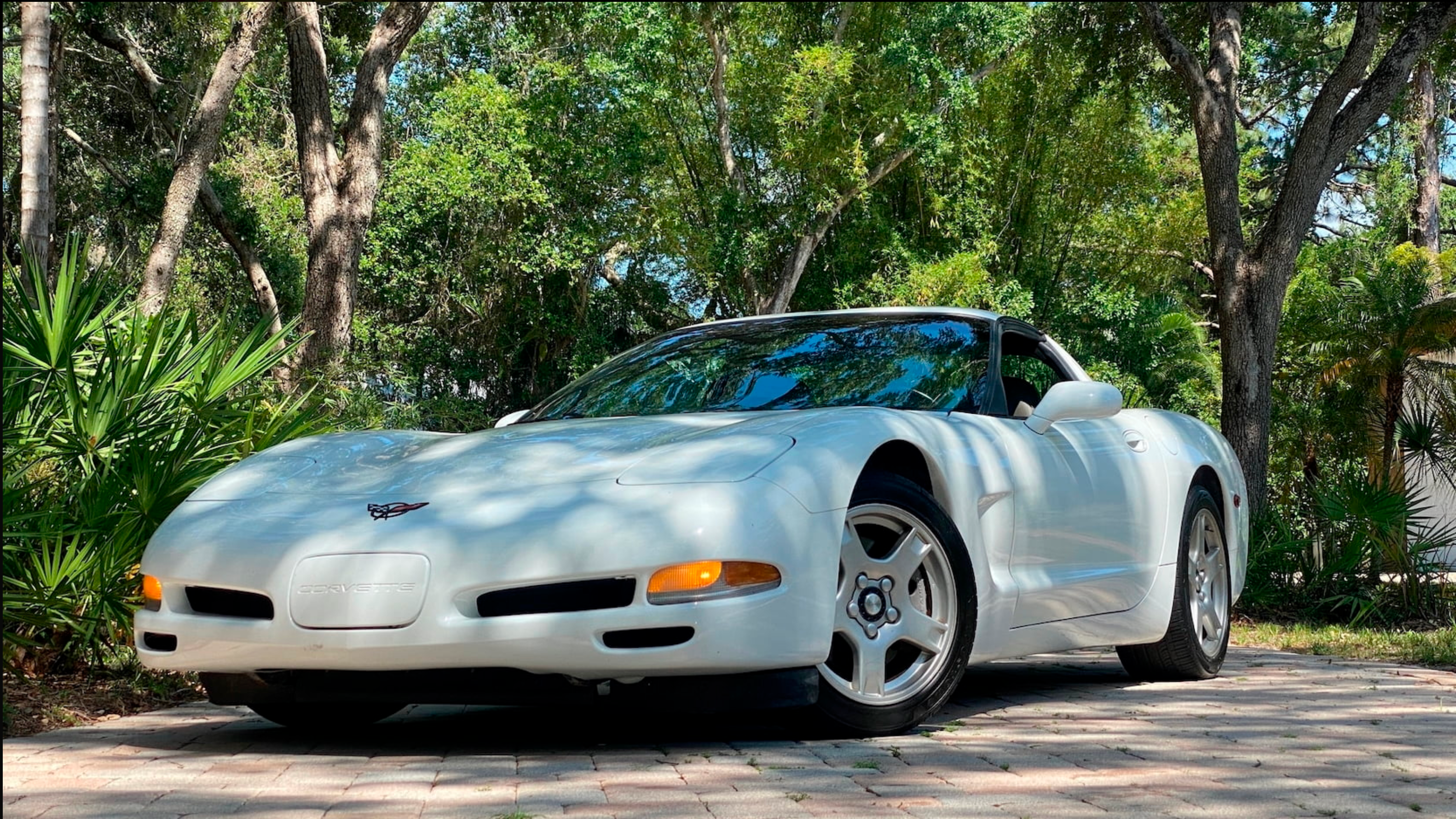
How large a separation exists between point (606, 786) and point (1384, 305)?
13571mm

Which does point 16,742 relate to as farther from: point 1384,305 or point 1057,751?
point 1384,305

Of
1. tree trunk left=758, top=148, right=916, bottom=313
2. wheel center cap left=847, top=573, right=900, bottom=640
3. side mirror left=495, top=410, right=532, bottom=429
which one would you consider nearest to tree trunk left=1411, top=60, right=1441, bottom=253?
tree trunk left=758, top=148, right=916, bottom=313

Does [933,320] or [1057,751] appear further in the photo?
[933,320]

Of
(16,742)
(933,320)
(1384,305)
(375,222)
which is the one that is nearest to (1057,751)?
(933,320)

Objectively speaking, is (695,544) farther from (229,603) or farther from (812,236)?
(812,236)

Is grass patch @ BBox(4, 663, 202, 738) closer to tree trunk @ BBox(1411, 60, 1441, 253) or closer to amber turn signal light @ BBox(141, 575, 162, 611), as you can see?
amber turn signal light @ BBox(141, 575, 162, 611)

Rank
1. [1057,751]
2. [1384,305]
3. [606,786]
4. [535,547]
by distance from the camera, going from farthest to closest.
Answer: [1384,305]
[1057,751]
[535,547]
[606,786]

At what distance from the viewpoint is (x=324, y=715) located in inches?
186

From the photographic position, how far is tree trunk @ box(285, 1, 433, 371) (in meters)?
15.6

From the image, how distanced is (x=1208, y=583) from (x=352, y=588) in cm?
416

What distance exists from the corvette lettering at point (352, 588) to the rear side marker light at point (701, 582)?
625 millimetres

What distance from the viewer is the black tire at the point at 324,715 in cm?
464

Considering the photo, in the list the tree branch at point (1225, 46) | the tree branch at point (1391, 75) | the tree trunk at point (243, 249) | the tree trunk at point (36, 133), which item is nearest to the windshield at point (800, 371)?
the tree trunk at point (36, 133)

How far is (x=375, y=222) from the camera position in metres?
26.5
